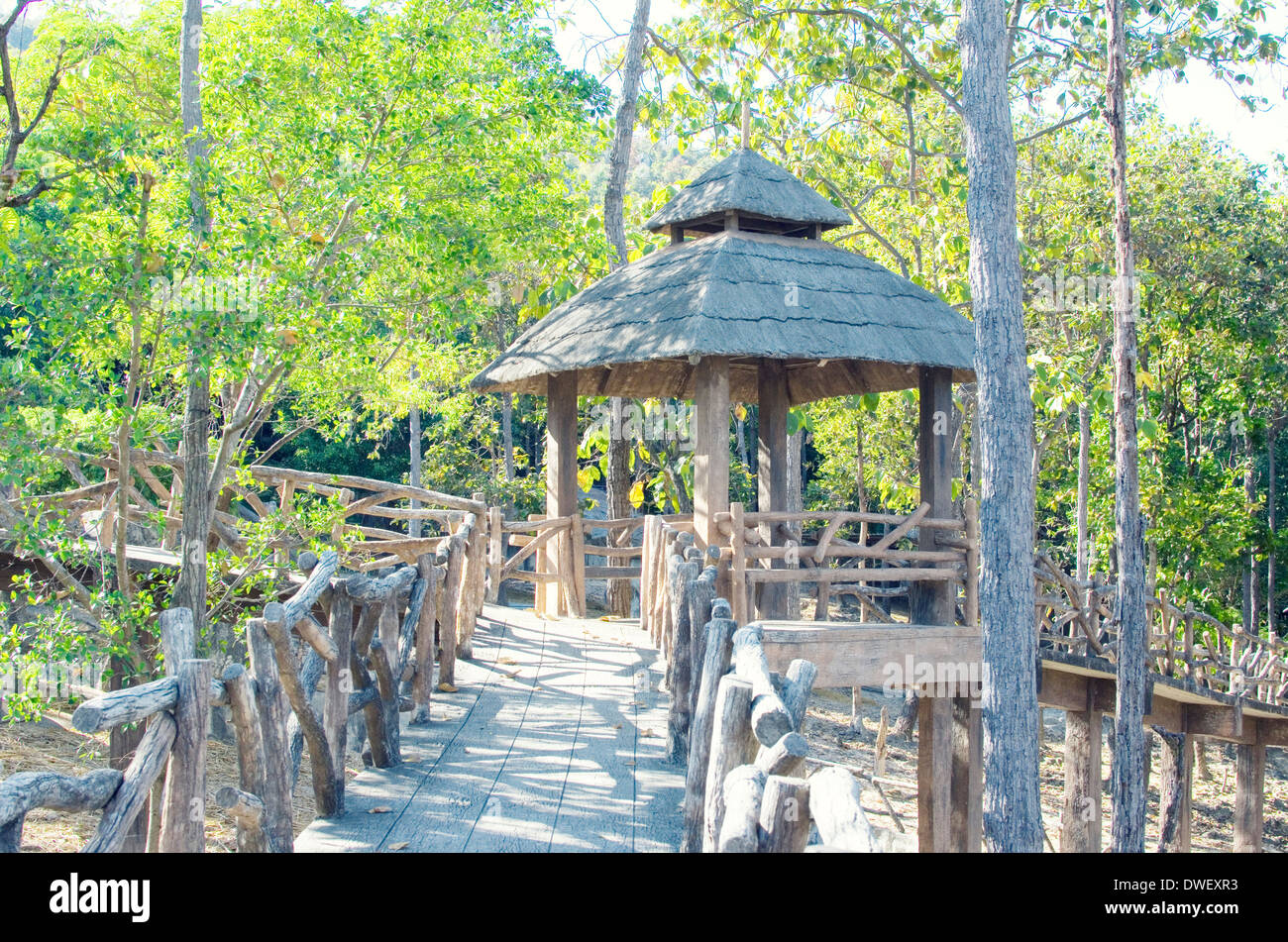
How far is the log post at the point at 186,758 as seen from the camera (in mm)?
3961

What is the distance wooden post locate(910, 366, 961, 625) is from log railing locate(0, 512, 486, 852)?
5514 millimetres

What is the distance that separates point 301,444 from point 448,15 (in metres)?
21.4

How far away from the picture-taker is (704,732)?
483 cm

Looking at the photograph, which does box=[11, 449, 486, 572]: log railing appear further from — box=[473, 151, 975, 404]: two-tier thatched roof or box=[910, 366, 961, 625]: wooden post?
box=[910, 366, 961, 625]: wooden post

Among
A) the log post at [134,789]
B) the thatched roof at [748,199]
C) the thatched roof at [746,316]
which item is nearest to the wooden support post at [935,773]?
the thatched roof at [746,316]

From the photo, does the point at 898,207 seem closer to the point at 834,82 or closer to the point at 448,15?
the point at 834,82

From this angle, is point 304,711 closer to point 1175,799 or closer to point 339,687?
point 339,687

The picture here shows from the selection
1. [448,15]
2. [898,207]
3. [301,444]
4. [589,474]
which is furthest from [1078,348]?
[301,444]

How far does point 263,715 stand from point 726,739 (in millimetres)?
1968

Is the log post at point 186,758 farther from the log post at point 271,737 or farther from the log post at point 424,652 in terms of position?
the log post at point 424,652

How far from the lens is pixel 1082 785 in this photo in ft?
42.6

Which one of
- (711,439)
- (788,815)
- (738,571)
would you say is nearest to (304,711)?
(788,815)

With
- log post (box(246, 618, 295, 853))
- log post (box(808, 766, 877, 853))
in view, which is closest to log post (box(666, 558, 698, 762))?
log post (box(246, 618, 295, 853))

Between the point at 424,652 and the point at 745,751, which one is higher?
the point at 745,751
